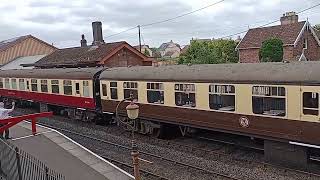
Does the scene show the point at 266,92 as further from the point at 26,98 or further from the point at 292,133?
the point at 26,98

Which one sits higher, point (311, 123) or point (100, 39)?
point (100, 39)

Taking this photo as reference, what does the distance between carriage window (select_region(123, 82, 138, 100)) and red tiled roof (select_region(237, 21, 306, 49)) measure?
2643cm

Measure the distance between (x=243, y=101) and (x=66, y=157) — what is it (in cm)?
644

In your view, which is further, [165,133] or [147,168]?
[165,133]

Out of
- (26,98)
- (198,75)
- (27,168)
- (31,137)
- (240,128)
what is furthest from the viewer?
(26,98)

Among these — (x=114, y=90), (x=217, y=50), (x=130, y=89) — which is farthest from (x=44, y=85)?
(x=217, y=50)

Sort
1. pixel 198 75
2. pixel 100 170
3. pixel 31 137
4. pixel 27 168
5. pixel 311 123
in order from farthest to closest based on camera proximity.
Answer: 1. pixel 31 137
2. pixel 198 75
3. pixel 100 170
4. pixel 311 123
5. pixel 27 168

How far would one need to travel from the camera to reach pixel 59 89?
972 inches

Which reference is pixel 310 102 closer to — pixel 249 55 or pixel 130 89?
pixel 130 89

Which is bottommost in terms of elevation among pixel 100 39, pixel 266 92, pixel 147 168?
pixel 147 168

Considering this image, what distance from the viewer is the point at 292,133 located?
11516 millimetres

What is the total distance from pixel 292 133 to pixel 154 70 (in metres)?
7.46

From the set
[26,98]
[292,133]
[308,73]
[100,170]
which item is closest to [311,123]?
[292,133]

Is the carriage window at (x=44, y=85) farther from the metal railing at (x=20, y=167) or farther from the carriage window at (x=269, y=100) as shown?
the carriage window at (x=269, y=100)
